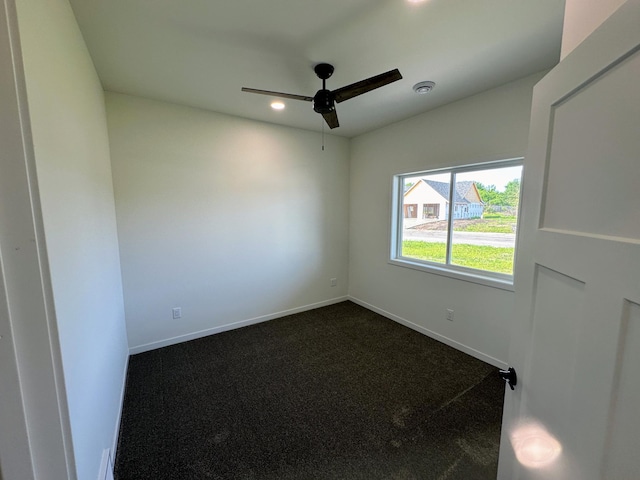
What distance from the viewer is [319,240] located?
3822 millimetres

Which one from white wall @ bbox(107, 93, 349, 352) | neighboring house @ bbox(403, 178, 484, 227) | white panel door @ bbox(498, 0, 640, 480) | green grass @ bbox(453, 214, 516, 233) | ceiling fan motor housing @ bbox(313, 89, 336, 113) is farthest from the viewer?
neighboring house @ bbox(403, 178, 484, 227)

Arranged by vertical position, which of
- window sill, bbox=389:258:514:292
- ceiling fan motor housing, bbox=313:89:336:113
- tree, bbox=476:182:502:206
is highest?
ceiling fan motor housing, bbox=313:89:336:113

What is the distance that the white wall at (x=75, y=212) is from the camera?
0.86 meters

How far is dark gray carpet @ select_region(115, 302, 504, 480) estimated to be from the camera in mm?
1488

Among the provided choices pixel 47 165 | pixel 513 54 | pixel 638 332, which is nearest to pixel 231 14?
pixel 47 165

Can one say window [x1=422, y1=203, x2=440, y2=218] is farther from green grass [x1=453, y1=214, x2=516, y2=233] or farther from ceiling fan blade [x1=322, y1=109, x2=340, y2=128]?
ceiling fan blade [x1=322, y1=109, x2=340, y2=128]

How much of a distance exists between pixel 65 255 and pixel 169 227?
186 cm

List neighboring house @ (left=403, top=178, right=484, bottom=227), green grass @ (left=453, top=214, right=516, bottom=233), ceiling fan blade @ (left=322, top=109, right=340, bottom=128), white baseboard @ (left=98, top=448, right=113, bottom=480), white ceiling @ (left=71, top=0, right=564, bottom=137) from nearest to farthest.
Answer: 1. white baseboard @ (left=98, top=448, right=113, bottom=480)
2. white ceiling @ (left=71, top=0, right=564, bottom=137)
3. ceiling fan blade @ (left=322, top=109, right=340, bottom=128)
4. green grass @ (left=453, top=214, right=516, bottom=233)
5. neighboring house @ (left=403, top=178, right=484, bottom=227)

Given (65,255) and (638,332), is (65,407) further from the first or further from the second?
(638,332)

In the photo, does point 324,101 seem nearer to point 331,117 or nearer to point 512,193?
point 331,117

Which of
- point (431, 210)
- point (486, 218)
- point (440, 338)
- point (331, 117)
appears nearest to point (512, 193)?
point (486, 218)

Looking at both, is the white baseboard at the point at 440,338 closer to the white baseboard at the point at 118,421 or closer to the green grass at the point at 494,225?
the green grass at the point at 494,225

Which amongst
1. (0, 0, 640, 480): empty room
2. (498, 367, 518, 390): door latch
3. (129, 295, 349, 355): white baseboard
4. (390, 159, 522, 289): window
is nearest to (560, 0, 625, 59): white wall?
(0, 0, 640, 480): empty room

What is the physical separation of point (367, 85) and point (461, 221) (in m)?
1.82
